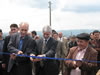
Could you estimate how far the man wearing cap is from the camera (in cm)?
385

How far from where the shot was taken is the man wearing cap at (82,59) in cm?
385

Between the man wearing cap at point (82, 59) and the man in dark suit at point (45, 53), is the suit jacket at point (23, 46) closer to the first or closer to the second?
the man in dark suit at point (45, 53)

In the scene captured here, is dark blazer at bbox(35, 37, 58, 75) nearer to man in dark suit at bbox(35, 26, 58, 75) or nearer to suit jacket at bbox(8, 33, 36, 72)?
man in dark suit at bbox(35, 26, 58, 75)

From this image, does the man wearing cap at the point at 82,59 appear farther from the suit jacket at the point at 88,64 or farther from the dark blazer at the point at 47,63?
the dark blazer at the point at 47,63

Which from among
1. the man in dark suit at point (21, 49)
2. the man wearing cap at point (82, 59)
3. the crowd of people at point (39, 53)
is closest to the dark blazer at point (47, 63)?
the crowd of people at point (39, 53)

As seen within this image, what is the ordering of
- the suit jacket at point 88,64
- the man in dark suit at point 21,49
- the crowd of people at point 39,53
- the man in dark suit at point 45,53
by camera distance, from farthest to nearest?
1. the man in dark suit at point 45,53
2. the man in dark suit at point 21,49
3. the crowd of people at point 39,53
4. the suit jacket at point 88,64

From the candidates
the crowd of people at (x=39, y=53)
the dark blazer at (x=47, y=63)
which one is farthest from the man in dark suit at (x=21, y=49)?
the dark blazer at (x=47, y=63)

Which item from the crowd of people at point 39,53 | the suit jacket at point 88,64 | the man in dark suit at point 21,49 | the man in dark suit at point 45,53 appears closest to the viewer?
the suit jacket at point 88,64

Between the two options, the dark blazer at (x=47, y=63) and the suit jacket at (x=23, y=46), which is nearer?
the suit jacket at (x=23, y=46)

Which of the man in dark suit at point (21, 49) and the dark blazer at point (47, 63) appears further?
the dark blazer at point (47, 63)

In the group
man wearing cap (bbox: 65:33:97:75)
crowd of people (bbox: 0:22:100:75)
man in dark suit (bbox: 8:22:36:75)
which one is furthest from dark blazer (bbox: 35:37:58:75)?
man wearing cap (bbox: 65:33:97:75)

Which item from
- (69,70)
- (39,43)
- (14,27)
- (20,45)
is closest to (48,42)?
(39,43)

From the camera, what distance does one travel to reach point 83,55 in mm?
4020

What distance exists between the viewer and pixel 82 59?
12.8ft
